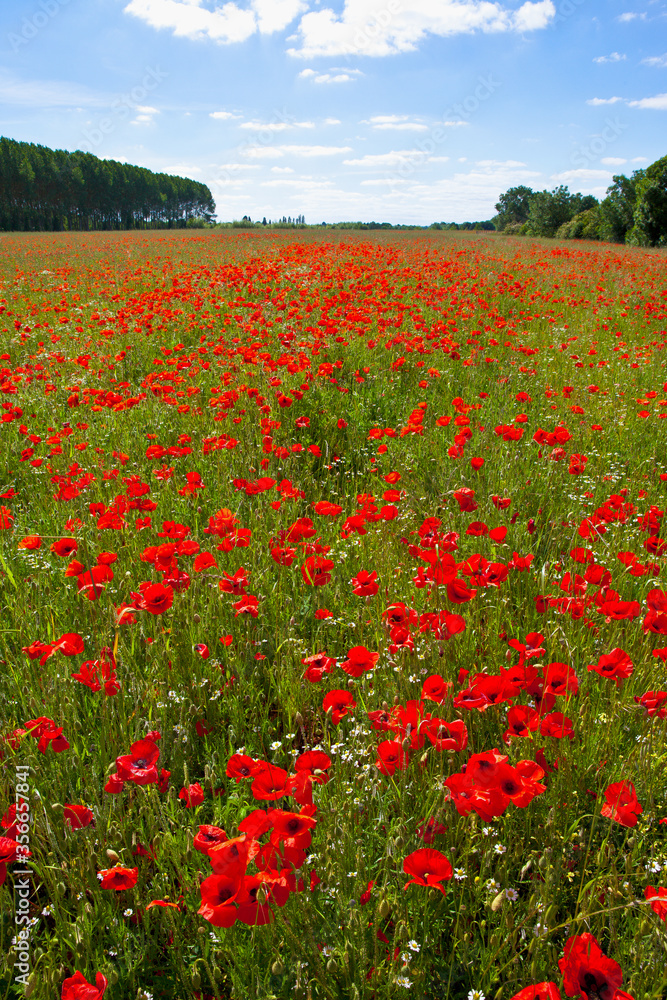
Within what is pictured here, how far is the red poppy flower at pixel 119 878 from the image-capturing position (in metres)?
1.34

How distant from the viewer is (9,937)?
142 centimetres

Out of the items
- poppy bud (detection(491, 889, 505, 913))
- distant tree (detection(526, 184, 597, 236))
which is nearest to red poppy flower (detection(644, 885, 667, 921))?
poppy bud (detection(491, 889, 505, 913))

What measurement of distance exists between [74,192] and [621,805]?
274 feet

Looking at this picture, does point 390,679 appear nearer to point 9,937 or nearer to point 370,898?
point 370,898

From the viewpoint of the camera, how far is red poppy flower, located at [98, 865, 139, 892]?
4.41 ft

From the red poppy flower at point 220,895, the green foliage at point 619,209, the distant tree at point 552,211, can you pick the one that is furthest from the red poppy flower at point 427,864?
the distant tree at point 552,211

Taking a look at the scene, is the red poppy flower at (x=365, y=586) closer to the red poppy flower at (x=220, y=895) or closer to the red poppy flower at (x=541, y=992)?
the red poppy flower at (x=220, y=895)

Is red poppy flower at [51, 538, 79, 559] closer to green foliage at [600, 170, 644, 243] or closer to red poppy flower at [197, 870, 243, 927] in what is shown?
red poppy flower at [197, 870, 243, 927]

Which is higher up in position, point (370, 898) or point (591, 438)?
point (591, 438)

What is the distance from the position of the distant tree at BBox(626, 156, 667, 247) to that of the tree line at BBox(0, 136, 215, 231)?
4684cm

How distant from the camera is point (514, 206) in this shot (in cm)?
9394

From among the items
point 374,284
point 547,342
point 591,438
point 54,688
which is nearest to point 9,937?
point 54,688

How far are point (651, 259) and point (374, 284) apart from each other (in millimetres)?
11373

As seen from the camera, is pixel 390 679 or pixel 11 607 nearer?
pixel 390 679
